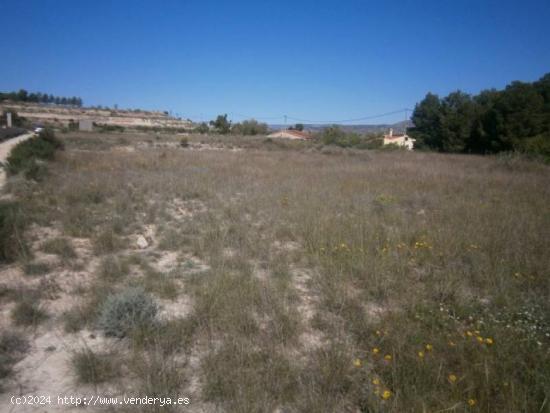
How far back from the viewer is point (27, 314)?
10.3 feet

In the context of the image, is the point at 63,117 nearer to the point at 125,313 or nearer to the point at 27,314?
the point at 27,314

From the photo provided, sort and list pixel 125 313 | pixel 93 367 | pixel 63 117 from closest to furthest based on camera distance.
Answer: pixel 93 367
pixel 125 313
pixel 63 117

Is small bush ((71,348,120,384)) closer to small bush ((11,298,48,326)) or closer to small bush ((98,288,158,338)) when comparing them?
small bush ((98,288,158,338))

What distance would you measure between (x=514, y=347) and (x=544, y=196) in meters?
8.12

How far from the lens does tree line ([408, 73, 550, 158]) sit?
27516 mm

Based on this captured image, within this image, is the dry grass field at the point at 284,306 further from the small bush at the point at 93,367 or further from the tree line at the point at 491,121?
the tree line at the point at 491,121

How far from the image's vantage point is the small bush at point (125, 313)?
290 cm

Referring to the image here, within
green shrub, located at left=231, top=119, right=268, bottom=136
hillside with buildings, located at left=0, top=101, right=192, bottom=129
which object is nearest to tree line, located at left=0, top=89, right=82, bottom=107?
hillside with buildings, located at left=0, top=101, right=192, bottom=129

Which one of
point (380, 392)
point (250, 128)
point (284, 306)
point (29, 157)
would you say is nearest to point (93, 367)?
point (284, 306)

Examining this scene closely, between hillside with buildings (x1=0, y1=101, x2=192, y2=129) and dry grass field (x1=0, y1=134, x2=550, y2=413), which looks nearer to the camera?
dry grass field (x1=0, y1=134, x2=550, y2=413)

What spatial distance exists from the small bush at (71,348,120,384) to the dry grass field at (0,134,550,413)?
14 millimetres

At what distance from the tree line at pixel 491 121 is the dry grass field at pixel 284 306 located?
58.5ft

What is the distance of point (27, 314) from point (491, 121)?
1482 inches

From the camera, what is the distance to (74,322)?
A: 9.95 feet
